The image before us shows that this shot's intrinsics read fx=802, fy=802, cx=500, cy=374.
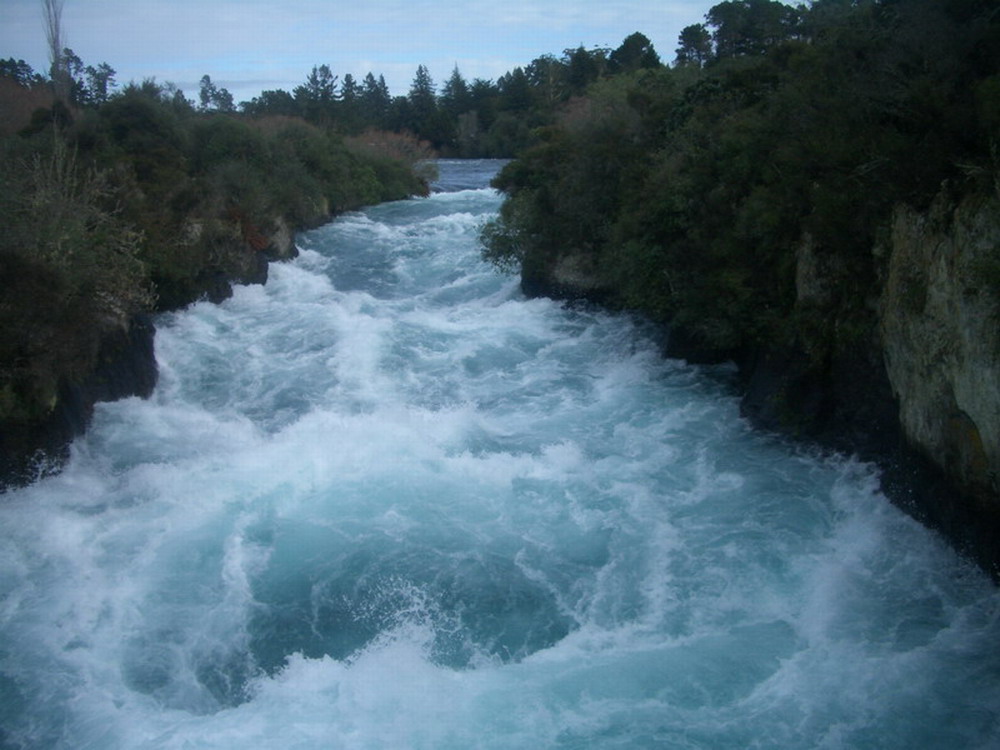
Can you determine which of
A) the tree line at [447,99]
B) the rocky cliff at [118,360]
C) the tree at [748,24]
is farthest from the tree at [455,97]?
Result: the rocky cliff at [118,360]

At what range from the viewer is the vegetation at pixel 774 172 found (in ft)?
36.2

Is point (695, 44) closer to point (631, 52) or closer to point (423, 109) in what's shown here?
point (631, 52)

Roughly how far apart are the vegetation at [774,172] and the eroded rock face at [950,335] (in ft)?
1.68

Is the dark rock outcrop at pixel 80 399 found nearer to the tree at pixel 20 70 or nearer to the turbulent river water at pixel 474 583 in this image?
the turbulent river water at pixel 474 583

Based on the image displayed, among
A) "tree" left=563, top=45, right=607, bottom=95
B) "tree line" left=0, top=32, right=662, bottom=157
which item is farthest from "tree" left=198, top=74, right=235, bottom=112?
"tree" left=563, top=45, right=607, bottom=95

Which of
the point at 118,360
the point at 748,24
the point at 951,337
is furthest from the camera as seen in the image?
the point at 748,24

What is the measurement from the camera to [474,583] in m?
10.9

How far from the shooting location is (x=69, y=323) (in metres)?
14.0

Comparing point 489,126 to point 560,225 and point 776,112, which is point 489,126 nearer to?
point 560,225

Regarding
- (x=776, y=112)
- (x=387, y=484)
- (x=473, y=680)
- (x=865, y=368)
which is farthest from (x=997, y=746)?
(x=776, y=112)

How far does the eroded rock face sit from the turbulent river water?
57.9 inches

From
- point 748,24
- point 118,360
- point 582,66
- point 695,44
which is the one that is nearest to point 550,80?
point 582,66

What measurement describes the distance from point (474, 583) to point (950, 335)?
6.96m

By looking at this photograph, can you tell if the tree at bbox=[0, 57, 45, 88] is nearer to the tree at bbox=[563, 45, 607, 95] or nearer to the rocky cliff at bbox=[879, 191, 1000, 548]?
the tree at bbox=[563, 45, 607, 95]
